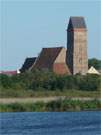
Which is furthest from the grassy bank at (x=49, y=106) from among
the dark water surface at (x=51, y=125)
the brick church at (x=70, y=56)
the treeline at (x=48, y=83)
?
the brick church at (x=70, y=56)

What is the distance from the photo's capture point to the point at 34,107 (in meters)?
47.9

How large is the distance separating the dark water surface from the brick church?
51.6m

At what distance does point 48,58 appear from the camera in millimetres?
97000

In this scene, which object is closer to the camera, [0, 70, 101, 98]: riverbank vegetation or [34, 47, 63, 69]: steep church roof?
[0, 70, 101, 98]: riverbank vegetation

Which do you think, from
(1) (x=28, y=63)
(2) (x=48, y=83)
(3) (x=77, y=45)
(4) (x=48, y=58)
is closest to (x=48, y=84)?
(2) (x=48, y=83)

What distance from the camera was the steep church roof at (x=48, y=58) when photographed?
9612 centimetres

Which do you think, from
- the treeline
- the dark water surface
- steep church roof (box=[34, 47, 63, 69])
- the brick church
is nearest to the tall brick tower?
the brick church

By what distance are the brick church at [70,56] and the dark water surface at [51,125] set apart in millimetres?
51584

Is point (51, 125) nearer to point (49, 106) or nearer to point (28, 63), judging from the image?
point (49, 106)

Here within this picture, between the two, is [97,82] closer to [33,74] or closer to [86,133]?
[33,74]

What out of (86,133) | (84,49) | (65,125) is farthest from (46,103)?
(84,49)

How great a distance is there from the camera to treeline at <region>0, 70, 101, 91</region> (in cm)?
6548

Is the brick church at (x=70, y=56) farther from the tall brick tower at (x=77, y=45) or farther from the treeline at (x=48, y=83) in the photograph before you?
the treeline at (x=48, y=83)

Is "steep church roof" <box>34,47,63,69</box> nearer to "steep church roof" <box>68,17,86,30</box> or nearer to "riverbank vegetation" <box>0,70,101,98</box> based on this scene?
"steep church roof" <box>68,17,86,30</box>
